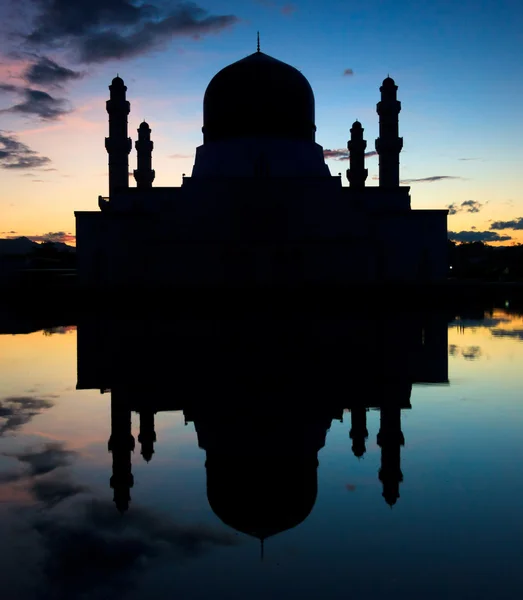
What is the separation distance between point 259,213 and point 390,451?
24.2 m

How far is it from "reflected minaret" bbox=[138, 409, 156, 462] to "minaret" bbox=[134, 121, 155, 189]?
34.6 meters

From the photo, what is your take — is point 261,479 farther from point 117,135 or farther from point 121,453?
point 117,135

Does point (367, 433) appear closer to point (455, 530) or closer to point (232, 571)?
point (455, 530)

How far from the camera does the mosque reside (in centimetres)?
2833

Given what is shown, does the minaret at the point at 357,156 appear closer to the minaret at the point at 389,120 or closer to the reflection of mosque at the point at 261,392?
the minaret at the point at 389,120

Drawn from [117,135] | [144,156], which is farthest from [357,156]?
[117,135]

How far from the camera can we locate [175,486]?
14.6 ft

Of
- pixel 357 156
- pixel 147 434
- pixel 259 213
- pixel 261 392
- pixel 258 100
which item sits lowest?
pixel 147 434

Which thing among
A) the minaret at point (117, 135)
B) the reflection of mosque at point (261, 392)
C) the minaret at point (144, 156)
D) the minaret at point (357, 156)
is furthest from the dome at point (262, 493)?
the minaret at point (357, 156)

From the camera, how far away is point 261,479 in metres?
4.49

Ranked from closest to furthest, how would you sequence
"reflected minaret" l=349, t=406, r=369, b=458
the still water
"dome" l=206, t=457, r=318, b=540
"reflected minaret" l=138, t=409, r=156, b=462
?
1. the still water
2. "dome" l=206, t=457, r=318, b=540
3. "reflected minaret" l=138, t=409, r=156, b=462
4. "reflected minaret" l=349, t=406, r=369, b=458

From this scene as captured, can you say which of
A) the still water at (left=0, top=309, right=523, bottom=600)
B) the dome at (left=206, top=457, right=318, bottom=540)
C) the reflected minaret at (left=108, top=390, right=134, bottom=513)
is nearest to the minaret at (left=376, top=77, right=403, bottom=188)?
the still water at (left=0, top=309, right=523, bottom=600)

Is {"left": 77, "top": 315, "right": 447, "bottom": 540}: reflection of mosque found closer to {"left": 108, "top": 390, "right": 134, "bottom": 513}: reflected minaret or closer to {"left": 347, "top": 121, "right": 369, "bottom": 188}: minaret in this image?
{"left": 108, "top": 390, "right": 134, "bottom": 513}: reflected minaret

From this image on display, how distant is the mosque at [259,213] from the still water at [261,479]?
729 inches
